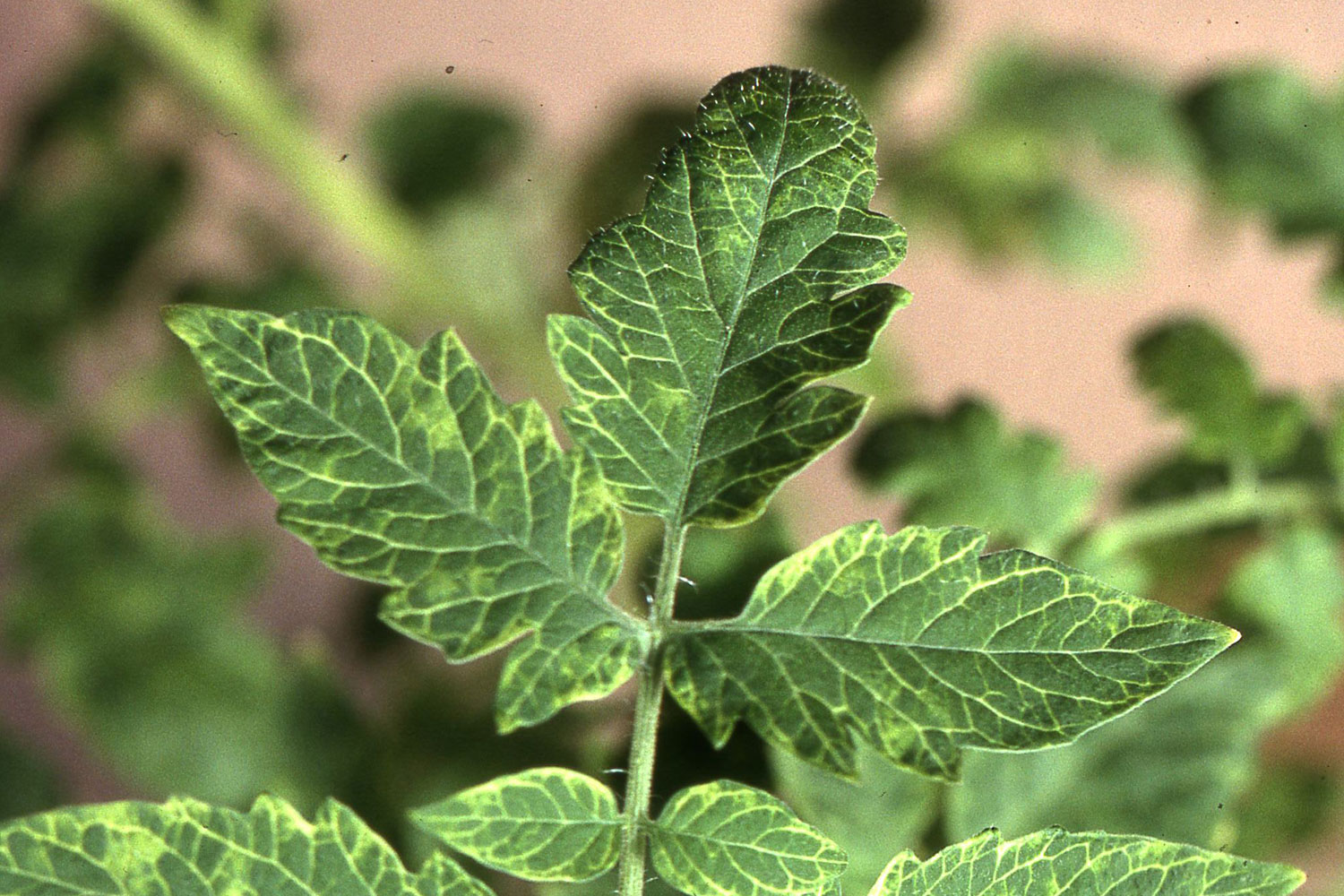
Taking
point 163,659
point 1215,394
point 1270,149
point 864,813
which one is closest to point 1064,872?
point 864,813

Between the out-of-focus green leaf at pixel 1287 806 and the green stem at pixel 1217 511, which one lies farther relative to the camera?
the out-of-focus green leaf at pixel 1287 806

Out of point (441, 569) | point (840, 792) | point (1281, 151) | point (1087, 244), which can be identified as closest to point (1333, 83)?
point (1281, 151)

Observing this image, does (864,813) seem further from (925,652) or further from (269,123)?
(269,123)

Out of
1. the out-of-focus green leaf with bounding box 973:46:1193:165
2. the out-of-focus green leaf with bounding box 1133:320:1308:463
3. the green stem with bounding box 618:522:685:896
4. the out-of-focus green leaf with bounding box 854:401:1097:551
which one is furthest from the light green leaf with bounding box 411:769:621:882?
Result: the out-of-focus green leaf with bounding box 973:46:1193:165

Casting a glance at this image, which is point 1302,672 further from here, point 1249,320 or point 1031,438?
point 1249,320

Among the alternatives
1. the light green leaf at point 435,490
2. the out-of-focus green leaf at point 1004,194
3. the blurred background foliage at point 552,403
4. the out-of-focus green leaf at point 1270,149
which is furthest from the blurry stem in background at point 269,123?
the light green leaf at point 435,490

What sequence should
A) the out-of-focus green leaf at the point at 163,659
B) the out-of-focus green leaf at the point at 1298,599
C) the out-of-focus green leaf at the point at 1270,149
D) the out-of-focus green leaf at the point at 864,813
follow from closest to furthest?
1. the out-of-focus green leaf at the point at 864,813
2. the out-of-focus green leaf at the point at 1298,599
3. the out-of-focus green leaf at the point at 1270,149
4. the out-of-focus green leaf at the point at 163,659

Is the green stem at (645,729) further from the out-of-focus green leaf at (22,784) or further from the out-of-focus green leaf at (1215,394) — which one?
the out-of-focus green leaf at (22,784)
